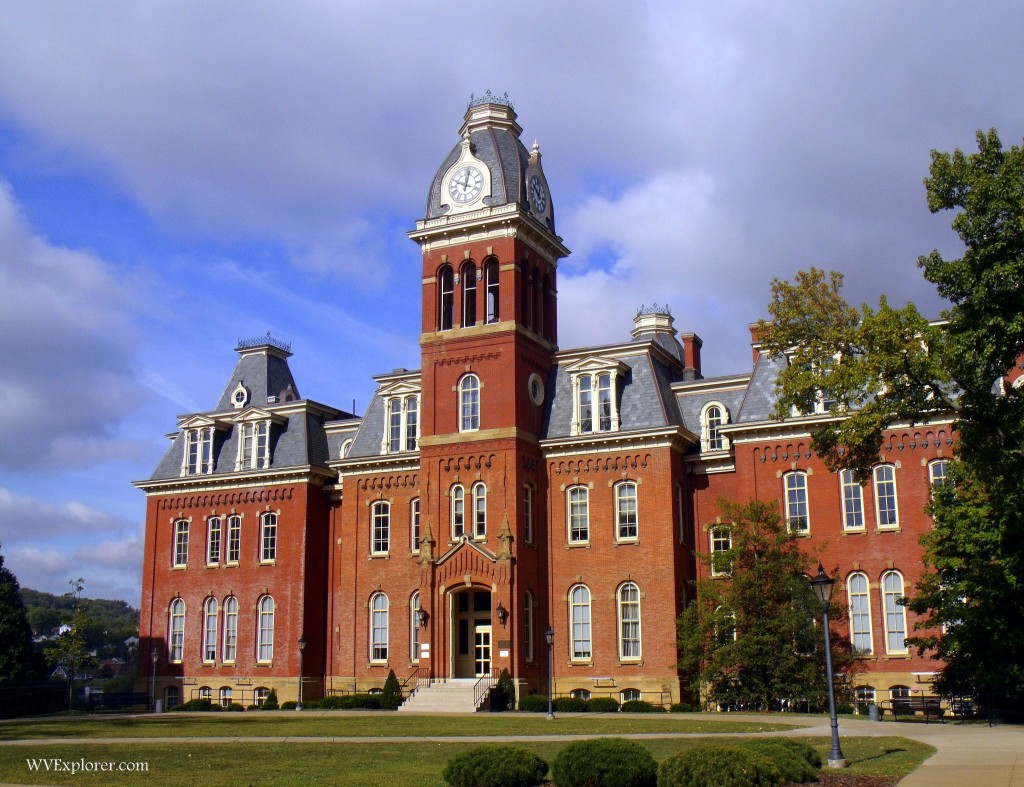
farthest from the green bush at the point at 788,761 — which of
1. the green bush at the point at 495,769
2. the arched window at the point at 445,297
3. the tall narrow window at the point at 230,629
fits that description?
the tall narrow window at the point at 230,629

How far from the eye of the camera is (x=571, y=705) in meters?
38.8

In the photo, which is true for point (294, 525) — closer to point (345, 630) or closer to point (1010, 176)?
point (345, 630)

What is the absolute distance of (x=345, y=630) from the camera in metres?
46.3

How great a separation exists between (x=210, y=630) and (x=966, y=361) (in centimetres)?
3826

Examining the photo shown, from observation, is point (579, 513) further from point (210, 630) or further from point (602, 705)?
point (210, 630)

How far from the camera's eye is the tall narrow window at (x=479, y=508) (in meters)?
43.0

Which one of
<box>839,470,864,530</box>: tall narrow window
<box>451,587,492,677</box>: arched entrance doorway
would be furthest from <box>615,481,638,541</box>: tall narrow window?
<box>839,470,864,530</box>: tall narrow window

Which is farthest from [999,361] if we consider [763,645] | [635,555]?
[635,555]

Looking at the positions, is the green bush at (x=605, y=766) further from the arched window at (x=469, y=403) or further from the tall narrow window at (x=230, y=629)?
the tall narrow window at (x=230, y=629)

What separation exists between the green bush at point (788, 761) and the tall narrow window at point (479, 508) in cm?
2609

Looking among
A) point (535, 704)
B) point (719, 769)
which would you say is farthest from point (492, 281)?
point (719, 769)

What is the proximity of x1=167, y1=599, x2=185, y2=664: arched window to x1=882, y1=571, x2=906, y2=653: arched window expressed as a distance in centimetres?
3208

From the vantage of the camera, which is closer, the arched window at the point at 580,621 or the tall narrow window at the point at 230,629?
the arched window at the point at 580,621

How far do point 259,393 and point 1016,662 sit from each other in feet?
125
